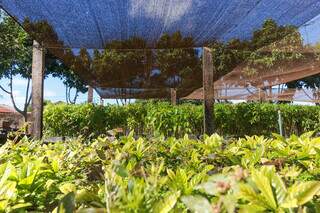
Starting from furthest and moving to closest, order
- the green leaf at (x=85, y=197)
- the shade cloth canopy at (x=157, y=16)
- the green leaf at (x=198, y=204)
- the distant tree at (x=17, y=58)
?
the distant tree at (x=17, y=58), the shade cloth canopy at (x=157, y=16), the green leaf at (x=85, y=197), the green leaf at (x=198, y=204)

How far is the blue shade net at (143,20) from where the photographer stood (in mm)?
5098

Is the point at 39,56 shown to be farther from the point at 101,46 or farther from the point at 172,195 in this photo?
the point at 172,195

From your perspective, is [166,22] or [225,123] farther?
[225,123]

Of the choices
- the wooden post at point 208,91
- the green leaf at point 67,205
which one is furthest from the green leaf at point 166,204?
the wooden post at point 208,91

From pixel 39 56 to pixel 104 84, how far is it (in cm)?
414

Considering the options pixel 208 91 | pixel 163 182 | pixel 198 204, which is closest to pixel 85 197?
pixel 163 182

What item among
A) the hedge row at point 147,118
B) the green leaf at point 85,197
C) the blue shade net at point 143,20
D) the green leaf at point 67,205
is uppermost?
the blue shade net at point 143,20

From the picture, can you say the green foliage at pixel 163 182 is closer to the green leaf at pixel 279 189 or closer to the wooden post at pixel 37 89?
the green leaf at pixel 279 189

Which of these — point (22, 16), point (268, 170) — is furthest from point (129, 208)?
point (22, 16)

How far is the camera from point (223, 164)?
2.17 m

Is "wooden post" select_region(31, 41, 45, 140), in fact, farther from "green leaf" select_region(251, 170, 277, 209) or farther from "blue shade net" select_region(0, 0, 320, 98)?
"green leaf" select_region(251, 170, 277, 209)

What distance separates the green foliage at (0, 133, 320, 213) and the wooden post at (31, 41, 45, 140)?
3052 millimetres

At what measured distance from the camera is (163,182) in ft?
3.84

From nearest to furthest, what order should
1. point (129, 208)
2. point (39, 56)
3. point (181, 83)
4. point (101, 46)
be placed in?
point (129, 208)
point (39, 56)
point (101, 46)
point (181, 83)
